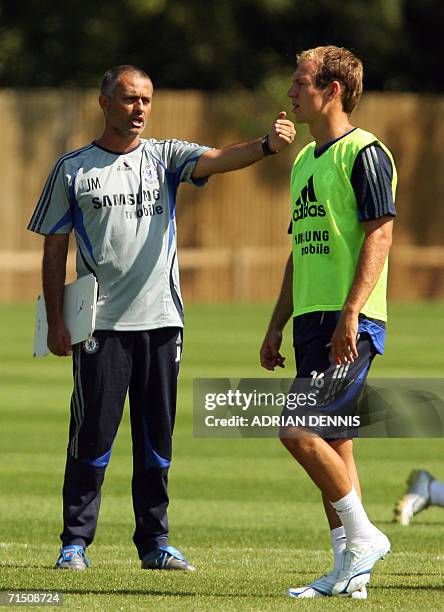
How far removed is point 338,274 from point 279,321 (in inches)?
20.7

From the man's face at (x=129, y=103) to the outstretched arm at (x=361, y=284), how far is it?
1.39 m

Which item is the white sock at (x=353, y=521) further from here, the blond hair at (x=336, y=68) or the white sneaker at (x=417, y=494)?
the white sneaker at (x=417, y=494)

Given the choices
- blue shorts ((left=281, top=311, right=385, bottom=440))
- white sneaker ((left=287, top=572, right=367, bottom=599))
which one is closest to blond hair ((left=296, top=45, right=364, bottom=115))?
blue shorts ((left=281, top=311, right=385, bottom=440))

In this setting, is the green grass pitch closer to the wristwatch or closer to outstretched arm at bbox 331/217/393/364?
outstretched arm at bbox 331/217/393/364

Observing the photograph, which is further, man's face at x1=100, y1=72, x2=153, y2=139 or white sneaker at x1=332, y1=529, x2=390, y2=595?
man's face at x1=100, y1=72, x2=153, y2=139

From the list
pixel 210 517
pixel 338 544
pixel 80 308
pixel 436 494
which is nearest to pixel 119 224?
pixel 80 308

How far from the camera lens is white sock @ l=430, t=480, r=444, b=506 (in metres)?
9.11

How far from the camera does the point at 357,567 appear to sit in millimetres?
6520

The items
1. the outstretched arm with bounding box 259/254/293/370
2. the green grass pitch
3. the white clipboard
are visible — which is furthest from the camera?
the white clipboard

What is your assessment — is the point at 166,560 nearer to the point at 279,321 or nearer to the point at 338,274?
the point at 279,321

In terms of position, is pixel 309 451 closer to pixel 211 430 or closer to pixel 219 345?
pixel 211 430

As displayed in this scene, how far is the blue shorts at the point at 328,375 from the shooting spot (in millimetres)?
6516

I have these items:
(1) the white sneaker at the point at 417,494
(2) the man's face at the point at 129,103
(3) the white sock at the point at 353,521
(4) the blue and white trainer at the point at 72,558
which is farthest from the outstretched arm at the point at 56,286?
(1) the white sneaker at the point at 417,494

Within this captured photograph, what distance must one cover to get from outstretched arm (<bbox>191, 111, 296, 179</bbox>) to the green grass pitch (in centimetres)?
184
